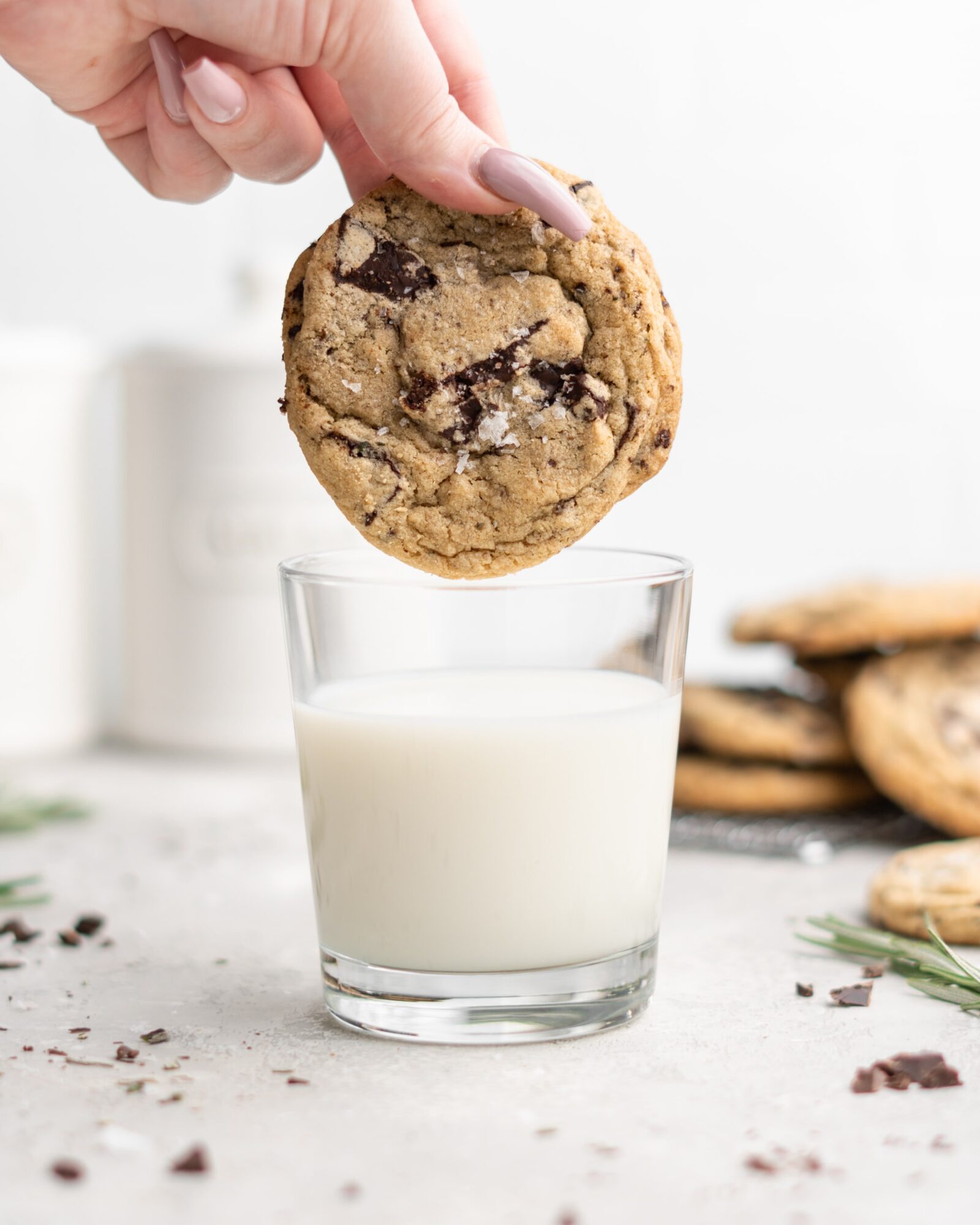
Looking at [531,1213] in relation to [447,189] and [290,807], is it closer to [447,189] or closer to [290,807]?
[447,189]

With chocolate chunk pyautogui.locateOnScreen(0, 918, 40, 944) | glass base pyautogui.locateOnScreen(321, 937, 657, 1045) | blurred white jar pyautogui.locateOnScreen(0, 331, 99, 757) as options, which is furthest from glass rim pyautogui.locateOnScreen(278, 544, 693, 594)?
blurred white jar pyautogui.locateOnScreen(0, 331, 99, 757)

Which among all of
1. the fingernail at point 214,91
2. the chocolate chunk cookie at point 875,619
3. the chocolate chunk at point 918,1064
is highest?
the fingernail at point 214,91

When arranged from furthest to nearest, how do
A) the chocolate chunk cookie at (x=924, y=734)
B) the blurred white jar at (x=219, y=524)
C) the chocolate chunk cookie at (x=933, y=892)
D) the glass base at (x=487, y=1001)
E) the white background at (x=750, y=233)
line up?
1. the white background at (x=750, y=233)
2. the blurred white jar at (x=219, y=524)
3. the chocolate chunk cookie at (x=924, y=734)
4. the chocolate chunk cookie at (x=933, y=892)
5. the glass base at (x=487, y=1001)

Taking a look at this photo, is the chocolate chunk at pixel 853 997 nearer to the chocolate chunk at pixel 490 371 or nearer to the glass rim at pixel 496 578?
the glass rim at pixel 496 578

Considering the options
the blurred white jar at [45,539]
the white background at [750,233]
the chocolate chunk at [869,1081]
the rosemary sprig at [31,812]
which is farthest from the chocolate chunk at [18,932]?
the white background at [750,233]

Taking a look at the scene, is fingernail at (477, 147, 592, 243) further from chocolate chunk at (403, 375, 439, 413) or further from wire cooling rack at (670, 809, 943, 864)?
wire cooling rack at (670, 809, 943, 864)

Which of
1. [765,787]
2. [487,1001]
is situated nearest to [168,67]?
[487,1001]
